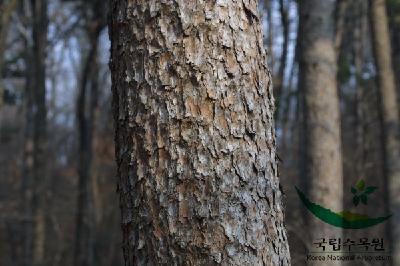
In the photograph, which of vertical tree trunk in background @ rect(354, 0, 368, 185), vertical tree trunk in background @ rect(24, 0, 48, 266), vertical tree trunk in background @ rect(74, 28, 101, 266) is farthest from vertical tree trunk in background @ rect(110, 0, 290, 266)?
vertical tree trunk in background @ rect(354, 0, 368, 185)

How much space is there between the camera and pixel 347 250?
14.7ft

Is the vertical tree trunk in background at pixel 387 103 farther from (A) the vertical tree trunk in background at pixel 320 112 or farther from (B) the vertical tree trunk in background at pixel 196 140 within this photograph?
(B) the vertical tree trunk in background at pixel 196 140

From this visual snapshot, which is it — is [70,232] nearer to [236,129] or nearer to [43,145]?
[43,145]

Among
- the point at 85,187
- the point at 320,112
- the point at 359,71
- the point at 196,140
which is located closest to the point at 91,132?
the point at 85,187

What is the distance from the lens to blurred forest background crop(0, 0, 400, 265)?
422 inches

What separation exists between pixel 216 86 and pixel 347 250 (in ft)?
9.68

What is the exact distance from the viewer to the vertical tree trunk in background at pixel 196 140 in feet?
6.13

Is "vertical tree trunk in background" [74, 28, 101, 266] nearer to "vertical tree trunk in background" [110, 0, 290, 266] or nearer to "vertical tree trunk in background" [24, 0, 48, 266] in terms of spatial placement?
"vertical tree trunk in background" [24, 0, 48, 266]

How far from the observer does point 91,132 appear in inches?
466

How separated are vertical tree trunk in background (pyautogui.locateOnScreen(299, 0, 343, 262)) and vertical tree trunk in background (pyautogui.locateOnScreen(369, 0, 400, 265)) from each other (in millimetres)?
2196

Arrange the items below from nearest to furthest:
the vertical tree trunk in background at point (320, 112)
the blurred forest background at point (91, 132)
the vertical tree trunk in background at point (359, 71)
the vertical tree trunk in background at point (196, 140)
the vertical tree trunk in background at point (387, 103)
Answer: the vertical tree trunk in background at point (196, 140)
the vertical tree trunk in background at point (320, 112)
the vertical tree trunk in background at point (387, 103)
the blurred forest background at point (91, 132)
the vertical tree trunk in background at point (359, 71)

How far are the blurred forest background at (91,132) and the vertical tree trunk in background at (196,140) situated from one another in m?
3.12

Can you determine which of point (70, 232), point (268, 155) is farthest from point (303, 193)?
point (70, 232)

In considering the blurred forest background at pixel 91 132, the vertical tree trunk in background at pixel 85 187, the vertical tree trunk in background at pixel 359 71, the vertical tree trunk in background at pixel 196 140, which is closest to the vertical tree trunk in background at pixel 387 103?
the blurred forest background at pixel 91 132
